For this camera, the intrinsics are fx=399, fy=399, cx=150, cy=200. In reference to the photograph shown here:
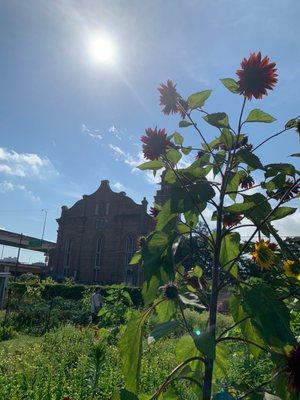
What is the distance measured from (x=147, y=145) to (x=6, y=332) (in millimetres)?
12356

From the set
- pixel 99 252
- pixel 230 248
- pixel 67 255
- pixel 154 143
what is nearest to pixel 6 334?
pixel 230 248

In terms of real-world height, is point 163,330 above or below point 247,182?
below

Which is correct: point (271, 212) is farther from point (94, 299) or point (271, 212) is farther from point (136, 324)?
point (94, 299)

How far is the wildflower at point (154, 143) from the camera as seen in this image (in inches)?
55.5

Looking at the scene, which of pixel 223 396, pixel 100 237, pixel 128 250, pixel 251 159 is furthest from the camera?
pixel 100 237

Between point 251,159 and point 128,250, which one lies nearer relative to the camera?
point 251,159

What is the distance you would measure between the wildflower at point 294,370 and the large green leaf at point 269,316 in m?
0.03

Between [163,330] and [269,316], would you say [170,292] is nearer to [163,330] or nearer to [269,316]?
[163,330]

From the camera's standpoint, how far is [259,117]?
1.32 m

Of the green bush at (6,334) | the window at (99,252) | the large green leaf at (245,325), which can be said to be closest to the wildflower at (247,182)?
the large green leaf at (245,325)

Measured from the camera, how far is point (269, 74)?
1.33 metres

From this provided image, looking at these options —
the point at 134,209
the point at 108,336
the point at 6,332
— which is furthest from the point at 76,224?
the point at 108,336

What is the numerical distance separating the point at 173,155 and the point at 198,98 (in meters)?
0.22

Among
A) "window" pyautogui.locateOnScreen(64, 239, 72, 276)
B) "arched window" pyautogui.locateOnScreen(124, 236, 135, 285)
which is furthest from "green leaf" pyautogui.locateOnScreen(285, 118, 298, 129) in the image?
"window" pyautogui.locateOnScreen(64, 239, 72, 276)
